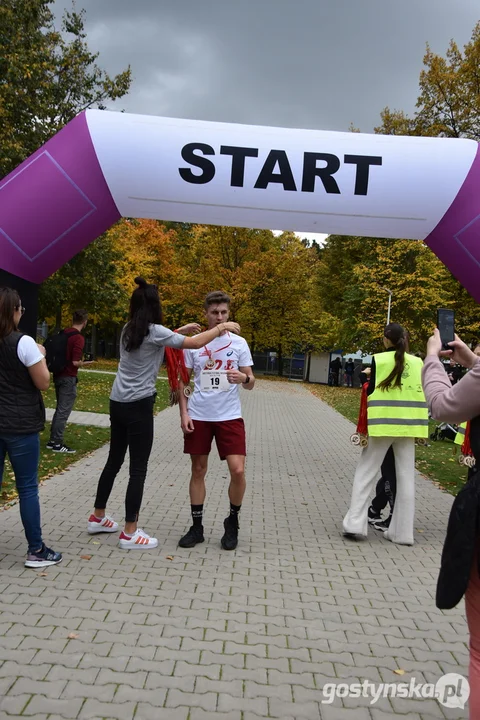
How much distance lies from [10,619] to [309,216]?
404 centimetres

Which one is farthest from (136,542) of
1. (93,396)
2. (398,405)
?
(93,396)

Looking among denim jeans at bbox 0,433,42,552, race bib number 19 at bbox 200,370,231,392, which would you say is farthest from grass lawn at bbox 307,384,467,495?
denim jeans at bbox 0,433,42,552

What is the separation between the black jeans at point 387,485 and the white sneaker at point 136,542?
7.66 feet

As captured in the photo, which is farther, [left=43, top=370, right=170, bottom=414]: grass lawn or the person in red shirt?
[left=43, top=370, right=170, bottom=414]: grass lawn

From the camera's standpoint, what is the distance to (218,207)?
559 centimetres

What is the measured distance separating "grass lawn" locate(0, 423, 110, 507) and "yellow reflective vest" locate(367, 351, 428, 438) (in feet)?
12.1

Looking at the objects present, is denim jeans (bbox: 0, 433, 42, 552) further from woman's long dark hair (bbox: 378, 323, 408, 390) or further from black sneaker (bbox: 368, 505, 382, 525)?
black sneaker (bbox: 368, 505, 382, 525)

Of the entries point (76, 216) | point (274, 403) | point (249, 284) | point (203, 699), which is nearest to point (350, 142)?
point (76, 216)

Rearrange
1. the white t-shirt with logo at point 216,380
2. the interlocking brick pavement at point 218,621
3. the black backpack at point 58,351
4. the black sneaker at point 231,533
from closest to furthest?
the interlocking brick pavement at point 218,621 → the white t-shirt with logo at point 216,380 → the black sneaker at point 231,533 → the black backpack at point 58,351

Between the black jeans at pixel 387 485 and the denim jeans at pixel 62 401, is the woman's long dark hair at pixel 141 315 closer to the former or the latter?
the black jeans at pixel 387 485

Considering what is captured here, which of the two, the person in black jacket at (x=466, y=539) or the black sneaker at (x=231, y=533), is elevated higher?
the person in black jacket at (x=466, y=539)

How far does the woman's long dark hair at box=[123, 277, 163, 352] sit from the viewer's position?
15.2 feet

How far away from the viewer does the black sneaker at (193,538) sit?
5008mm

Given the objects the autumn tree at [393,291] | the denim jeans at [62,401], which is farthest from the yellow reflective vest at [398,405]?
the autumn tree at [393,291]
